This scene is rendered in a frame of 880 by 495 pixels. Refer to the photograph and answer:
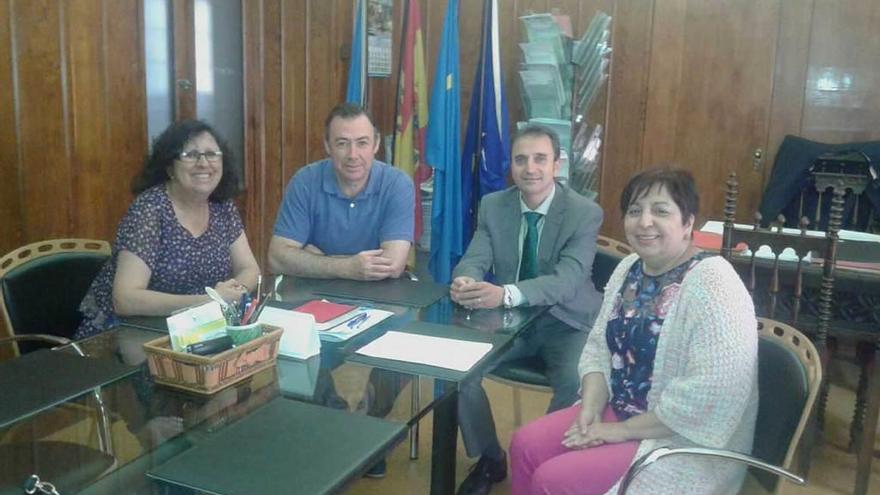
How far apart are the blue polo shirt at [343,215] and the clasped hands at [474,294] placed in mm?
539

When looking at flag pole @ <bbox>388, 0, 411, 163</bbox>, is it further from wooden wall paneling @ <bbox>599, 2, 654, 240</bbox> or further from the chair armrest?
the chair armrest

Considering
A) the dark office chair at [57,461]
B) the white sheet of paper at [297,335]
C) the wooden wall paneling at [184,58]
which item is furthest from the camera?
the wooden wall paneling at [184,58]

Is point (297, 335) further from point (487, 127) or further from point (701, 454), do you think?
point (487, 127)

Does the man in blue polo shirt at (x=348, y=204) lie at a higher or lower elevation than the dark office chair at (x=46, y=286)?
higher

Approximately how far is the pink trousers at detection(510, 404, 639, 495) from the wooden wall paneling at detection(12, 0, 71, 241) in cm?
185

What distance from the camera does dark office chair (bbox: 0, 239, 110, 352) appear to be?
202 centimetres

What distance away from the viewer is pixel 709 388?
1527 millimetres

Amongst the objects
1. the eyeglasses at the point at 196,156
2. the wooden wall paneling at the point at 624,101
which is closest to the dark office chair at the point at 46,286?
the eyeglasses at the point at 196,156

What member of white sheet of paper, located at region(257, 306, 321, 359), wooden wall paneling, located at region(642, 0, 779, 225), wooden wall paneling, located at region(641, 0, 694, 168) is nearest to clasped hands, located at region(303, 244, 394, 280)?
white sheet of paper, located at region(257, 306, 321, 359)

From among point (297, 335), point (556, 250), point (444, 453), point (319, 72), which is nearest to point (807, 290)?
point (556, 250)

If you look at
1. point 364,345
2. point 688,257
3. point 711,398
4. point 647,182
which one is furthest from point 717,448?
point 364,345

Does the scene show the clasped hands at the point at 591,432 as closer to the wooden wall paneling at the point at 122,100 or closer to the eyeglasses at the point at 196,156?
the eyeglasses at the point at 196,156

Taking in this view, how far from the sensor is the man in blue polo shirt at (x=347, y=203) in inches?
99.9

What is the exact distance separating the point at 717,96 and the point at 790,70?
37 centimetres
